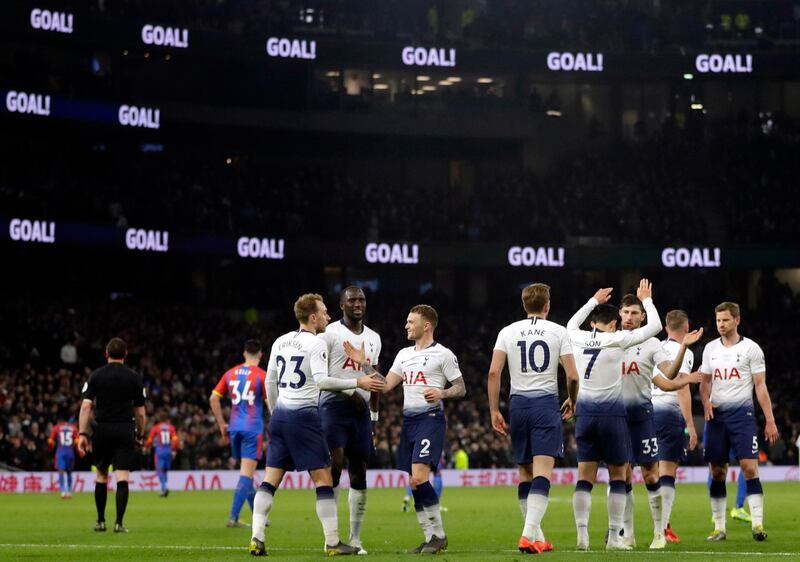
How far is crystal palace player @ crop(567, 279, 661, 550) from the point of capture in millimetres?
15211

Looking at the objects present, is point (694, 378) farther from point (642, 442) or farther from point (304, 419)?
point (304, 419)

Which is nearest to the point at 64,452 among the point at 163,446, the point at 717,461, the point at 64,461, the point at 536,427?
the point at 64,461

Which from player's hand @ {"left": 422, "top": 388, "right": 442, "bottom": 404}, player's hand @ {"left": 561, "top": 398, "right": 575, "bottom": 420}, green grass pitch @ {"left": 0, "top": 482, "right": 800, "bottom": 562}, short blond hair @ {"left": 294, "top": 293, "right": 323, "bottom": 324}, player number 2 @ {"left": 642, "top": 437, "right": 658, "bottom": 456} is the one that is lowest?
green grass pitch @ {"left": 0, "top": 482, "right": 800, "bottom": 562}

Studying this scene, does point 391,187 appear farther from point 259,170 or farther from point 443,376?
point 443,376

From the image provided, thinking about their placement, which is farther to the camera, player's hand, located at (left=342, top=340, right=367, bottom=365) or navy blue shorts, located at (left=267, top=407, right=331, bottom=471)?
player's hand, located at (left=342, top=340, right=367, bottom=365)

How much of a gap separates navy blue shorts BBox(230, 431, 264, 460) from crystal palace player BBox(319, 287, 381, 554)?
466 centimetres

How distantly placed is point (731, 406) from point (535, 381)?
3760mm

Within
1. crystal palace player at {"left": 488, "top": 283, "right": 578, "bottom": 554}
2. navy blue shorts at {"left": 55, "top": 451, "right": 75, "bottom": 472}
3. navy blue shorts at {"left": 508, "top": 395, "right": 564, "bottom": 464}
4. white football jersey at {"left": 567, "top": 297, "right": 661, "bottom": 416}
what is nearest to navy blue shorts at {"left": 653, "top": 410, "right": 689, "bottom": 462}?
white football jersey at {"left": 567, "top": 297, "right": 661, "bottom": 416}

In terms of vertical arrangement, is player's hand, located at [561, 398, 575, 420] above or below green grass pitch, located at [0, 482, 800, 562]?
above

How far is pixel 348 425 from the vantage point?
51.1ft

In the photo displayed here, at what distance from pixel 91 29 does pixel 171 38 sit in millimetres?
2808

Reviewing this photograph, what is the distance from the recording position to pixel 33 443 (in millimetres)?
37500

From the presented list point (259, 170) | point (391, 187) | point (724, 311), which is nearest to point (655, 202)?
point (391, 187)

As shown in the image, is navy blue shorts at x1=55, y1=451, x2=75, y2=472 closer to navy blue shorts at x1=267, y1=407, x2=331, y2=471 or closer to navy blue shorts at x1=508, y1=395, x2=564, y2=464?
navy blue shorts at x1=267, y1=407, x2=331, y2=471
